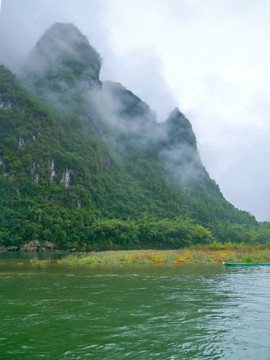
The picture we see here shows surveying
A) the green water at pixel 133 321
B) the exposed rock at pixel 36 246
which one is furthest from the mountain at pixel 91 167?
the green water at pixel 133 321

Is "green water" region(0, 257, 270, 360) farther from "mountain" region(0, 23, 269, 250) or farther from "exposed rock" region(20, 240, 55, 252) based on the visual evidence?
"mountain" region(0, 23, 269, 250)

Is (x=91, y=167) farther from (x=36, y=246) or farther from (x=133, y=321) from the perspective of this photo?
(x=133, y=321)

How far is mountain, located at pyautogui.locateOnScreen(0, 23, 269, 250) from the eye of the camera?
223ft

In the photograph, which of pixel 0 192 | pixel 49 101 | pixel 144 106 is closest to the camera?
pixel 0 192

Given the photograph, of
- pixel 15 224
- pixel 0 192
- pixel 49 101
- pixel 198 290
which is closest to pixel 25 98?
pixel 49 101

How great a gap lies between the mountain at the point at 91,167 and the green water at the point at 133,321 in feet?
169

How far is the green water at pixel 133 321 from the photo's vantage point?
5949 mm

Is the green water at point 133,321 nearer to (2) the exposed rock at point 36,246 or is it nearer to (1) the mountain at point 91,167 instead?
(2) the exposed rock at point 36,246

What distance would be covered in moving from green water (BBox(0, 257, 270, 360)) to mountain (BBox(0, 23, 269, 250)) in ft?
169

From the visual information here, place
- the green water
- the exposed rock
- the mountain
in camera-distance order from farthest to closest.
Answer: the mountain
the exposed rock
the green water

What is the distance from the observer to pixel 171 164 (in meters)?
130

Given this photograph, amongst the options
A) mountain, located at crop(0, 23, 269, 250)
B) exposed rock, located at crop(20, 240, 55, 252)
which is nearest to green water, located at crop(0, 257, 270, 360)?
exposed rock, located at crop(20, 240, 55, 252)

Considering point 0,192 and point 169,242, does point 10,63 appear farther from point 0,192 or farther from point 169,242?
point 169,242

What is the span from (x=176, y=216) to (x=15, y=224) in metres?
48.1
